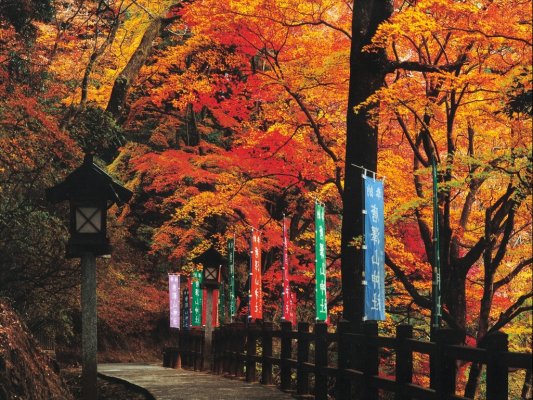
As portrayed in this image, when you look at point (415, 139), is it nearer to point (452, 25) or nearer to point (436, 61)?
point (436, 61)

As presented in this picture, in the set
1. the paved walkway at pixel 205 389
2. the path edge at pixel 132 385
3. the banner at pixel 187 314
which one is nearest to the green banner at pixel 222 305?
the banner at pixel 187 314

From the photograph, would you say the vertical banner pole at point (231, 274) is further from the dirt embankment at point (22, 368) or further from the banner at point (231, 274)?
the dirt embankment at point (22, 368)

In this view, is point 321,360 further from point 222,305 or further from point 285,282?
point 222,305

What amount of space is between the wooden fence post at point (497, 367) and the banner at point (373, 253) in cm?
495

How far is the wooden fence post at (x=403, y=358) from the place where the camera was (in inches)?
306

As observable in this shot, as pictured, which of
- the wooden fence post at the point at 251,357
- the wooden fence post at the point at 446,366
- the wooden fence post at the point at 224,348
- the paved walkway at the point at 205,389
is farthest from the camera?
the wooden fence post at the point at 224,348

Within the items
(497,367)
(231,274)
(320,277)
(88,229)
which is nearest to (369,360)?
(497,367)

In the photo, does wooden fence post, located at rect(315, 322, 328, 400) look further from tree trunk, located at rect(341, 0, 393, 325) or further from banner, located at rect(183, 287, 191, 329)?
banner, located at rect(183, 287, 191, 329)

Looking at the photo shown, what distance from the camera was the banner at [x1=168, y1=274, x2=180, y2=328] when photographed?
24547mm

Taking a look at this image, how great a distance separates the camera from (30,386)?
29.9 feet

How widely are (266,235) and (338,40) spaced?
6.80 m

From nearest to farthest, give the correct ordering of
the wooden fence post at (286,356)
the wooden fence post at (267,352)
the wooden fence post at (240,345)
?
the wooden fence post at (286,356) → the wooden fence post at (267,352) → the wooden fence post at (240,345)

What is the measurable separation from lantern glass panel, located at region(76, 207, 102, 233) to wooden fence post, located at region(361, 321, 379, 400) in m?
3.50

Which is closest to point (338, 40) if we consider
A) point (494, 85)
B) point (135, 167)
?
point (494, 85)
